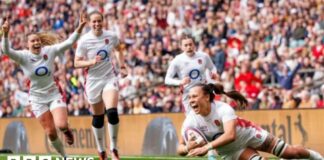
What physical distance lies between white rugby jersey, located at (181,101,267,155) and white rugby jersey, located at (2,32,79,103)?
4532mm

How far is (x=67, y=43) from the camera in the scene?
1590cm

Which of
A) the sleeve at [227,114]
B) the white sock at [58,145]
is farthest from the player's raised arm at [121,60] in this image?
the sleeve at [227,114]

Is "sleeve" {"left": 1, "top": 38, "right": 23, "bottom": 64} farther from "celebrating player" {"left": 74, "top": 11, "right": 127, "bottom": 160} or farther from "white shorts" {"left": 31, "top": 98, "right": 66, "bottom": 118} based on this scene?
"celebrating player" {"left": 74, "top": 11, "right": 127, "bottom": 160}

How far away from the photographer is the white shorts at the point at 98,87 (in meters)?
16.1

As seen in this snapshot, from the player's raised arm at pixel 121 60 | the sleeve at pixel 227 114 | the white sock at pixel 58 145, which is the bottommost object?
the white sock at pixel 58 145

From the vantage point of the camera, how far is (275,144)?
12672 millimetres

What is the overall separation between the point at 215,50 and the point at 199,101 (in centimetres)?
1218

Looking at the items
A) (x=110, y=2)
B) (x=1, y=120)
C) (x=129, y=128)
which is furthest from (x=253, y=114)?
(x=110, y=2)

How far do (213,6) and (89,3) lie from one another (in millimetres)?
5747

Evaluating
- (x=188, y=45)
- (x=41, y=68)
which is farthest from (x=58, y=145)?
(x=188, y=45)

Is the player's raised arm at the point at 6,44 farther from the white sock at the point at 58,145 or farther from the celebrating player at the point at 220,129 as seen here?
the celebrating player at the point at 220,129

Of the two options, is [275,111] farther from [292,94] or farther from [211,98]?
[211,98]

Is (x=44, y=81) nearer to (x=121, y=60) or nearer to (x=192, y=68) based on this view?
(x=121, y=60)

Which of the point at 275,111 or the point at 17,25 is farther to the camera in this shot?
the point at 17,25
